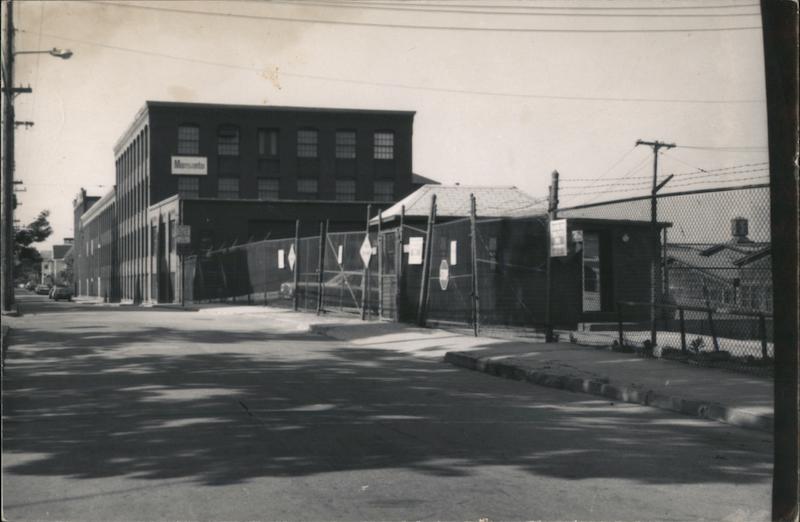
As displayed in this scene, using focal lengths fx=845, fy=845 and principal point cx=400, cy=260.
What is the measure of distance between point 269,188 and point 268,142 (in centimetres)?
338

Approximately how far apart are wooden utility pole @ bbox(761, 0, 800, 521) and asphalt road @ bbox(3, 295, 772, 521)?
53.5 inches

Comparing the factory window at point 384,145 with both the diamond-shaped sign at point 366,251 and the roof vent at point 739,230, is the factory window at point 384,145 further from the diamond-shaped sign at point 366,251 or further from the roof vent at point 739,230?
the roof vent at point 739,230

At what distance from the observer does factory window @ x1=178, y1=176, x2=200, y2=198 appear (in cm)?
5950

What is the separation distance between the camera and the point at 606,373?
11.0 m

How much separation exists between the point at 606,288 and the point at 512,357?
12.4 metres

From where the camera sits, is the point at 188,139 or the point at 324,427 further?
the point at 188,139

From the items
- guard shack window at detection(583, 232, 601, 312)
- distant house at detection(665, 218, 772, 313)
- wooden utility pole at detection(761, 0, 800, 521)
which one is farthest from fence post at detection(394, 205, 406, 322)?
wooden utility pole at detection(761, 0, 800, 521)

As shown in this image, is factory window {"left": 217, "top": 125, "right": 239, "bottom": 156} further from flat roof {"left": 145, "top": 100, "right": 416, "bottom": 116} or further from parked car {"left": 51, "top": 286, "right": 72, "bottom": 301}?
parked car {"left": 51, "top": 286, "right": 72, "bottom": 301}

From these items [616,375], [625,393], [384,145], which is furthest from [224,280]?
[625,393]

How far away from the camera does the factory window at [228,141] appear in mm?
59688

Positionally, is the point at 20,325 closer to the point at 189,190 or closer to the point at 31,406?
the point at 31,406

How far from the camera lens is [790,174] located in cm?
373

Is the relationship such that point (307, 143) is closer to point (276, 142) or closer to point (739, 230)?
point (276, 142)

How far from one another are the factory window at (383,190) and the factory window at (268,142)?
7662 millimetres
